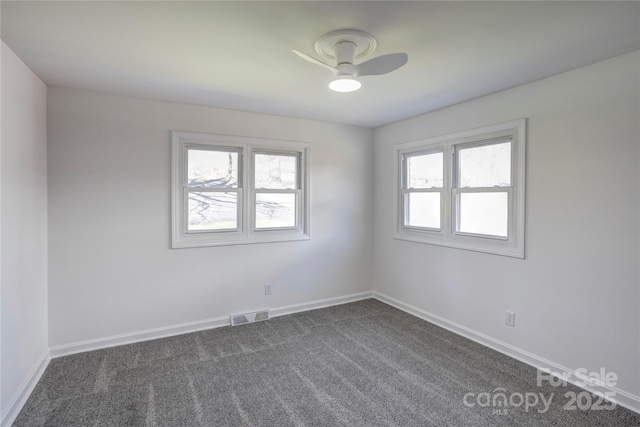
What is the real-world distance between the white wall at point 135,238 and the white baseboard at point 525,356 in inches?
56.5

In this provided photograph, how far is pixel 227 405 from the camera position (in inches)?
92.2

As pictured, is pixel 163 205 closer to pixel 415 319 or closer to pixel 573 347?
pixel 415 319

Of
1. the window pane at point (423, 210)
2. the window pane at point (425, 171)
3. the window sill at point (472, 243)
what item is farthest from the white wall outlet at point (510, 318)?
the window pane at point (425, 171)

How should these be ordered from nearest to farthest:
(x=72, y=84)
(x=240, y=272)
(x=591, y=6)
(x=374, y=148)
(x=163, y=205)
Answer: (x=591, y=6) → (x=72, y=84) → (x=163, y=205) → (x=240, y=272) → (x=374, y=148)

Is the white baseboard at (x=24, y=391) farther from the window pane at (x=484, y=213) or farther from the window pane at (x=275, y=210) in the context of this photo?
the window pane at (x=484, y=213)

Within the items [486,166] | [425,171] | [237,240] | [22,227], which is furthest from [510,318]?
[22,227]

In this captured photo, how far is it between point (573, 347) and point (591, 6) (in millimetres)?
2389

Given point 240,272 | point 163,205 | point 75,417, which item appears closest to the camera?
point 75,417

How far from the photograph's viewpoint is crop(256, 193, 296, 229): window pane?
13.3 feet

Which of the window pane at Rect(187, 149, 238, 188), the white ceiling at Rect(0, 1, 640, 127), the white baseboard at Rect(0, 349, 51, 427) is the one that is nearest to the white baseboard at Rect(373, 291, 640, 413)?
the white ceiling at Rect(0, 1, 640, 127)

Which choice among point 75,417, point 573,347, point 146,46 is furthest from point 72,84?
point 573,347

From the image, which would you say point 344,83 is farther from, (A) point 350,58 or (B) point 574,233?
(B) point 574,233

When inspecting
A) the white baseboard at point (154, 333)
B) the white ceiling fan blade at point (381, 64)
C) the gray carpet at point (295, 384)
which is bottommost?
the gray carpet at point (295, 384)

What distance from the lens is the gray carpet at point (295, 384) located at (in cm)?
221
